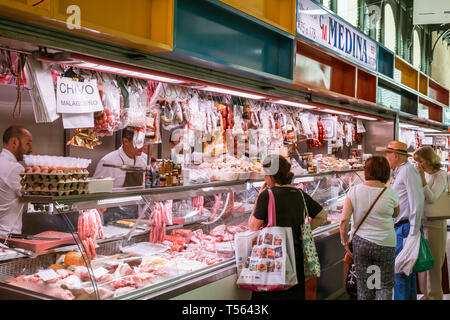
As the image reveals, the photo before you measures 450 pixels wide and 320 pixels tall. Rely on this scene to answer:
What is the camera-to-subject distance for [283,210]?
378 centimetres

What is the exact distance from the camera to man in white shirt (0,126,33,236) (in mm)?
4246

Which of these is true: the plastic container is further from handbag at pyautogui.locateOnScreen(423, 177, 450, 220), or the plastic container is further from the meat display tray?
handbag at pyautogui.locateOnScreen(423, 177, 450, 220)

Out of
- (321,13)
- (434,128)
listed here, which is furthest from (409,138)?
(321,13)

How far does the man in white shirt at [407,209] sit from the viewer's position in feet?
16.9

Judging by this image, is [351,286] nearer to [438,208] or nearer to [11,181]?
[438,208]

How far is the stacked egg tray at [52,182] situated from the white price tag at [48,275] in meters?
0.66

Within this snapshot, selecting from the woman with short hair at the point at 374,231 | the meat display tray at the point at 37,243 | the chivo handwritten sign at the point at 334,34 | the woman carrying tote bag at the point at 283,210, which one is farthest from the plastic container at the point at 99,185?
the chivo handwritten sign at the point at 334,34

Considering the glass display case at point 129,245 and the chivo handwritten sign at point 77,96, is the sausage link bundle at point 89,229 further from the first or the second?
the chivo handwritten sign at point 77,96

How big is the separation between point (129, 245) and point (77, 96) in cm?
139

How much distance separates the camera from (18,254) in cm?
334

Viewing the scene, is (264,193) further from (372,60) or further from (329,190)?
(372,60)

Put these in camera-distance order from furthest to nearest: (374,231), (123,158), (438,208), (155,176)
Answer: (438,208) < (123,158) < (374,231) < (155,176)

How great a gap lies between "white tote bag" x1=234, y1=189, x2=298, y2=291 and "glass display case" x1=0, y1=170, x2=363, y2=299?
0.75 ft

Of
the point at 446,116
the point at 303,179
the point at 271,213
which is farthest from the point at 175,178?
the point at 446,116
